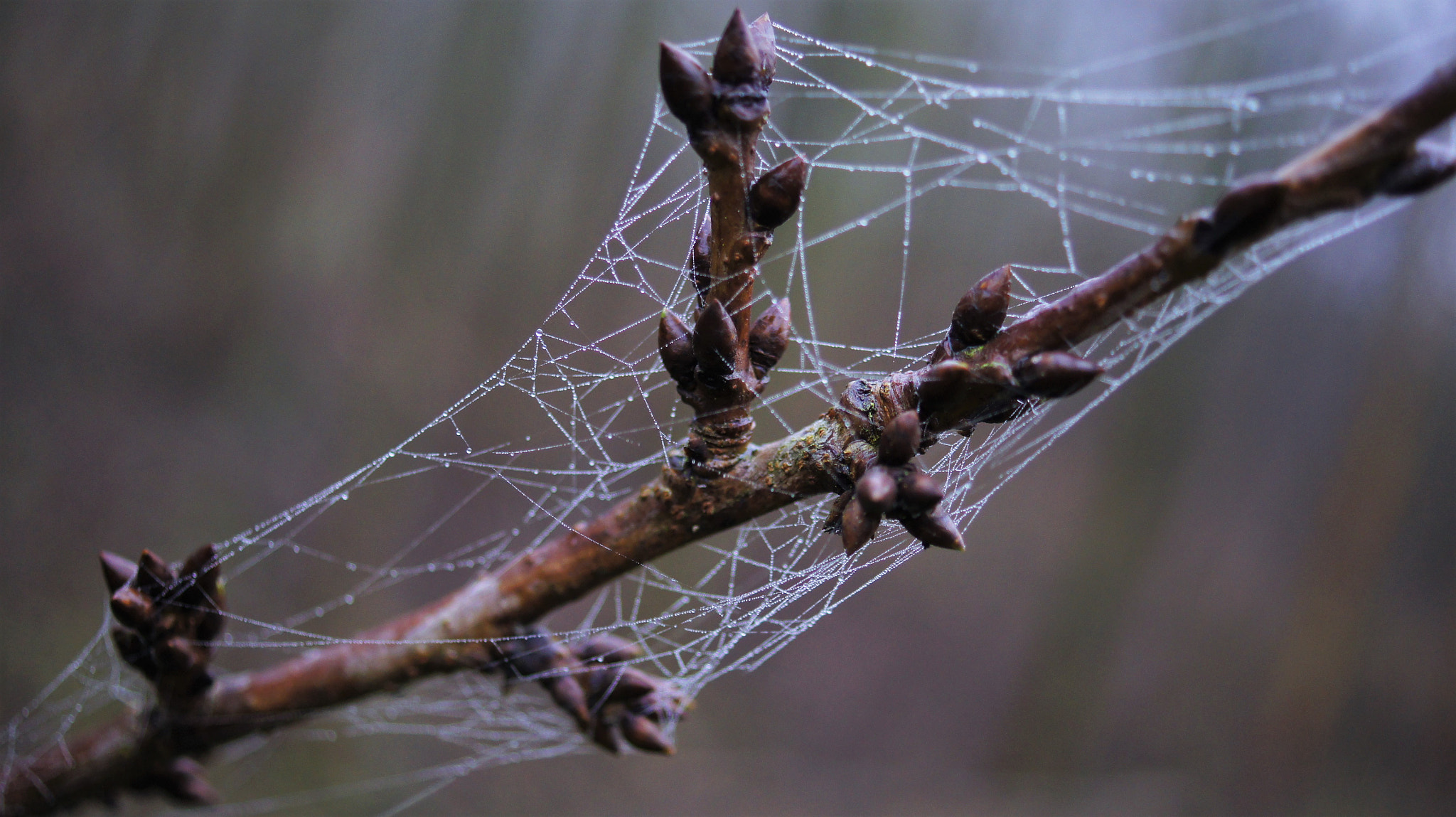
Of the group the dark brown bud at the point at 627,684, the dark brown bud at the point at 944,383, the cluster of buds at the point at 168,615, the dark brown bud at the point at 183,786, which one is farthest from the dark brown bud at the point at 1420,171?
the dark brown bud at the point at 183,786

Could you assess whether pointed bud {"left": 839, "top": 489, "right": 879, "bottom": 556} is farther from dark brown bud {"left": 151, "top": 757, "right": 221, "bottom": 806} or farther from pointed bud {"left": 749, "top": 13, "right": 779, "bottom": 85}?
dark brown bud {"left": 151, "top": 757, "right": 221, "bottom": 806}

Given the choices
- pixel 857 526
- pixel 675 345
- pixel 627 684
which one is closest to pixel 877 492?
pixel 857 526

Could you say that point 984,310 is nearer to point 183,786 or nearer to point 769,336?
point 769,336

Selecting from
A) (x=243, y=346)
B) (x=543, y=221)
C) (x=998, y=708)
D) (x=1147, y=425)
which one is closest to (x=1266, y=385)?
(x=1147, y=425)

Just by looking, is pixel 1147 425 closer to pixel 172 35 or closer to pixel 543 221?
pixel 543 221

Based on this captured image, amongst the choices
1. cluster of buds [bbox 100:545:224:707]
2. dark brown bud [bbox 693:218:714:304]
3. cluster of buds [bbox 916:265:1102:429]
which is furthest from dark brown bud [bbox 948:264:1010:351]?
cluster of buds [bbox 100:545:224:707]

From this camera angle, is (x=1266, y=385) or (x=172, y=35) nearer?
(x=172, y=35)

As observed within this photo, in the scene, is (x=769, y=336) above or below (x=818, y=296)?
below
